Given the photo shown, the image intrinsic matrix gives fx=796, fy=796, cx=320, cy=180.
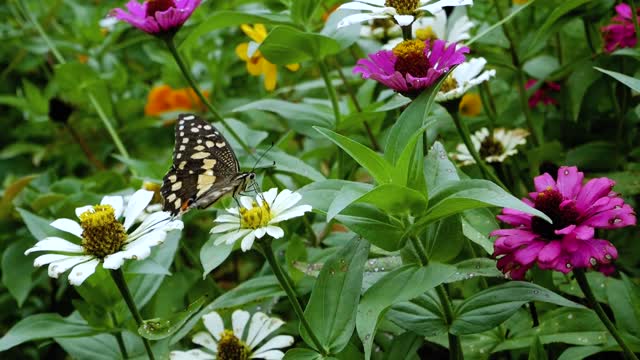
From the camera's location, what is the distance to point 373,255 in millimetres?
968

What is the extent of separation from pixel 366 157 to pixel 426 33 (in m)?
0.57

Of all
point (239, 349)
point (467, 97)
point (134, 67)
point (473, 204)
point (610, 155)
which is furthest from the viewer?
point (134, 67)

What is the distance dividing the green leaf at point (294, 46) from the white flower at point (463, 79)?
0.52 feet

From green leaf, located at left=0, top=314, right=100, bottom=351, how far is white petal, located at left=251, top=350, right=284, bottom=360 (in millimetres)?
189

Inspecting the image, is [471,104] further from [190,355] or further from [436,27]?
[190,355]

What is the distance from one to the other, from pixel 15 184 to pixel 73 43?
0.61 metres

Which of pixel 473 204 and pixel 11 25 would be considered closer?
pixel 473 204

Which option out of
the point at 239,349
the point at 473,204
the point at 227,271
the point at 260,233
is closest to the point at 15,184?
the point at 227,271

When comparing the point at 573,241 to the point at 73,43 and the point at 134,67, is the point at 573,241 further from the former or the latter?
the point at 134,67

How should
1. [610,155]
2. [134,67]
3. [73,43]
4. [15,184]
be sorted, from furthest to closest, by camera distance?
1. [134,67]
2. [73,43]
3. [15,184]
4. [610,155]

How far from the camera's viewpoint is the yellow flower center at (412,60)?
31.5 inches

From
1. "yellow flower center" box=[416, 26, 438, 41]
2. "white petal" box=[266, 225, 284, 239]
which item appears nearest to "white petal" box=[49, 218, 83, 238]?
"white petal" box=[266, 225, 284, 239]

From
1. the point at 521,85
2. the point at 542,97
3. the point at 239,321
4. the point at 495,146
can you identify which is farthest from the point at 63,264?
the point at 542,97

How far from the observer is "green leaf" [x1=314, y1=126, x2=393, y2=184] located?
707 mm
